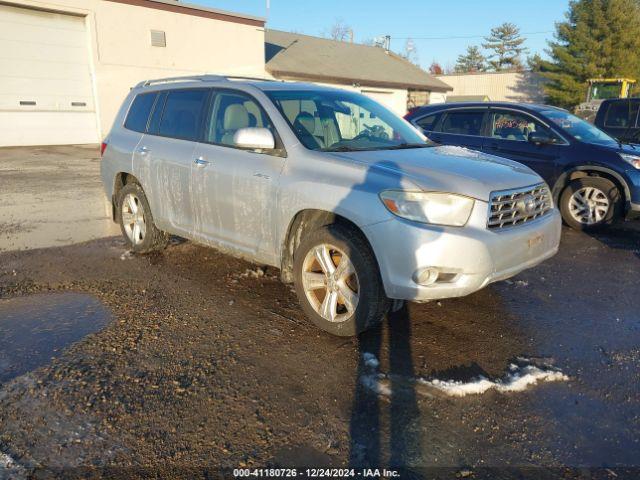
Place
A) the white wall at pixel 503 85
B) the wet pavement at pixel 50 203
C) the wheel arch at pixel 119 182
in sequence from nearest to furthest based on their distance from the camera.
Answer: the wheel arch at pixel 119 182 → the wet pavement at pixel 50 203 → the white wall at pixel 503 85

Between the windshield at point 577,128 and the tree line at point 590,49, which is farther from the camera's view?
the tree line at point 590,49

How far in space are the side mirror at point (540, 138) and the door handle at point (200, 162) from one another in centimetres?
500

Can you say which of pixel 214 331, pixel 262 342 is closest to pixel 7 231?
Answer: pixel 214 331

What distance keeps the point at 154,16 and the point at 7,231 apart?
15422 millimetres

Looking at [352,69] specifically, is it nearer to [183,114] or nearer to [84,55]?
[84,55]

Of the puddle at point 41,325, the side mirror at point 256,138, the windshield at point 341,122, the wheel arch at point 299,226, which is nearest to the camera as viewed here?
the puddle at point 41,325

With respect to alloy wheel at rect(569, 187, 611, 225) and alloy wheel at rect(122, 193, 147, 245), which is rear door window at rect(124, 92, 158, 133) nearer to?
alloy wheel at rect(122, 193, 147, 245)

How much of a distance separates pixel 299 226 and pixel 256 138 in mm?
762

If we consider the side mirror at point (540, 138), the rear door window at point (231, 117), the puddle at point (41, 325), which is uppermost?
the rear door window at point (231, 117)

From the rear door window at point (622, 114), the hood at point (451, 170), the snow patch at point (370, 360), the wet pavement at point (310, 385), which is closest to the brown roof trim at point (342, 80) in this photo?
Result: the rear door window at point (622, 114)

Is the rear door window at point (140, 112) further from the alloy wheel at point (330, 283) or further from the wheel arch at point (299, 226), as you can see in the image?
the alloy wheel at point (330, 283)

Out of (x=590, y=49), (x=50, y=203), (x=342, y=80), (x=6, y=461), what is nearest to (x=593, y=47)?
(x=590, y=49)

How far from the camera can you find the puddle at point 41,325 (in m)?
3.27

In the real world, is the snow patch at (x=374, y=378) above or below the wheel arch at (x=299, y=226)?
below
